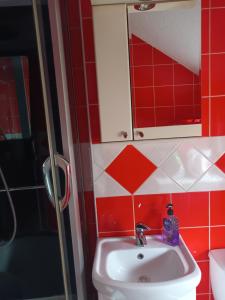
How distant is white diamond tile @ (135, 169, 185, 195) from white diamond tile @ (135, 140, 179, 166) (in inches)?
3.2

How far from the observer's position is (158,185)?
1.58 metres

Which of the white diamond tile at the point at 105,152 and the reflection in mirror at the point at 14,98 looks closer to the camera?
the white diamond tile at the point at 105,152

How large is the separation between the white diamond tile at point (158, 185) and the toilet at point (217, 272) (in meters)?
0.36

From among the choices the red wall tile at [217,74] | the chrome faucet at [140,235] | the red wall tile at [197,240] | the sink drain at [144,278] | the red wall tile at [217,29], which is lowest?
the sink drain at [144,278]

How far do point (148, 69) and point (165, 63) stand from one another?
0.08 meters

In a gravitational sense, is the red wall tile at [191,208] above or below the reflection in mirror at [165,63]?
below

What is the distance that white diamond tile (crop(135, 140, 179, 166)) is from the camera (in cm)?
153

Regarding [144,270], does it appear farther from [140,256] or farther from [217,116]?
[217,116]

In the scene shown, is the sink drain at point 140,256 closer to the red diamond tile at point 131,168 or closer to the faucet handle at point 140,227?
the faucet handle at point 140,227

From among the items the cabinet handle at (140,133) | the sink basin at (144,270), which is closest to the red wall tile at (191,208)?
the sink basin at (144,270)

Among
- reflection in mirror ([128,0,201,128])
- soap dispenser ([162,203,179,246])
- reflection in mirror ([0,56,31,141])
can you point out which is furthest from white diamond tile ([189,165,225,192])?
reflection in mirror ([0,56,31,141])

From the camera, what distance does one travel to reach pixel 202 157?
1.54 metres

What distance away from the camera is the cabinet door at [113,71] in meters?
1.42

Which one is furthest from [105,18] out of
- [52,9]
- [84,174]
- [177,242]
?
[177,242]
